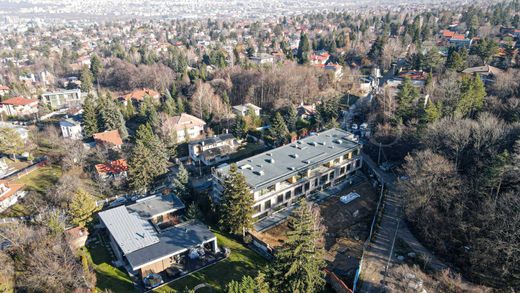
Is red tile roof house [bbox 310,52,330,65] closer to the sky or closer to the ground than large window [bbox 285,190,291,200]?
closer to the sky

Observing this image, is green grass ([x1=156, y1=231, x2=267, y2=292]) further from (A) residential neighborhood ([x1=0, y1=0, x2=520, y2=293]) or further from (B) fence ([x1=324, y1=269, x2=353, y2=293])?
(B) fence ([x1=324, y1=269, x2=353, y2=293])

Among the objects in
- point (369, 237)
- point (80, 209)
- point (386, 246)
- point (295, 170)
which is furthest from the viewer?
point (295, 170)

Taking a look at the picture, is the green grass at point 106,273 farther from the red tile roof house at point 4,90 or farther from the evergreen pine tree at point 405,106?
the red tile roof house at point 4,90

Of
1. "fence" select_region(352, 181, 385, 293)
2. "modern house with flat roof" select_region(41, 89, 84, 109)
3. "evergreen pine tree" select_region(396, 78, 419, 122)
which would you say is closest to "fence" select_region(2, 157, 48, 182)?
"modern house with flat roof" select_region(41, 89, 84, 109)

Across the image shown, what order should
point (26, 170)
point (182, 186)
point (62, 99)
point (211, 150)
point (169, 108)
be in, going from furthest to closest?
point (62, 99)
point (169, 108)
point (211, 150)
point (26, 170)
point (182, 186)

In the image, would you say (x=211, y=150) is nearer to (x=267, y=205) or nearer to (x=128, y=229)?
(x=267, y=205)

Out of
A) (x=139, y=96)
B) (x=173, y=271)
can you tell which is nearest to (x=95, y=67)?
(x=139, y=96)
